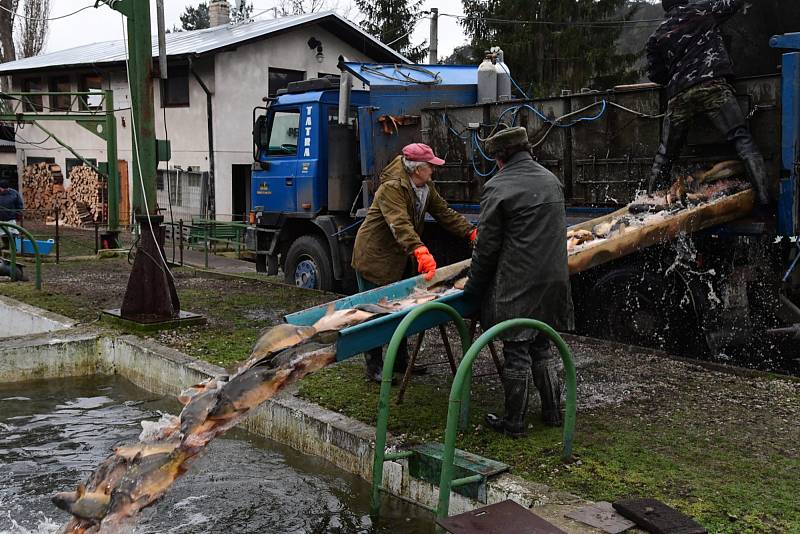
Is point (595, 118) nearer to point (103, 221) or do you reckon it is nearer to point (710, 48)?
point (710, 48)

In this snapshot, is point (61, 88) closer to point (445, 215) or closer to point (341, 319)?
point (445, 215)

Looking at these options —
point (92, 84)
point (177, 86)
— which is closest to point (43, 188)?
point (92, 84)

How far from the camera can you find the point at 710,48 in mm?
7121

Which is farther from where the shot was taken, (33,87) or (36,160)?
(36,160)

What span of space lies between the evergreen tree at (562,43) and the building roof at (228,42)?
3.56m

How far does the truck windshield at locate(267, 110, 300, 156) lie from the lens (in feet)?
39.0

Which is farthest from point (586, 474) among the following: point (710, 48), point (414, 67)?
point (414, 67)

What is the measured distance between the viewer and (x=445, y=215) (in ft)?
21.8

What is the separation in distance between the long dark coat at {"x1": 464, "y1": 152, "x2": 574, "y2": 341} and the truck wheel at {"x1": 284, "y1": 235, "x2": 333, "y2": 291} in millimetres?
6725

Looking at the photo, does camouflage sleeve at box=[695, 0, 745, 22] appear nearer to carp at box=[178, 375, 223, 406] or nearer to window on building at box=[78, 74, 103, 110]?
carp at box=[178, 375, 223, 406]

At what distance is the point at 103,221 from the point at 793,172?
23.6 meters

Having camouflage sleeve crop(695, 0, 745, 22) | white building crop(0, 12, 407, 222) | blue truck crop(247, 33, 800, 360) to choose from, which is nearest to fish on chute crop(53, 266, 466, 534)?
blue truck crop(247, 33, 800, 360)

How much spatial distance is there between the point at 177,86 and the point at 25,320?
15.8 meters

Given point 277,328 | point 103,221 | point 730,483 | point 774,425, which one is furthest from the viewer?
point 103,221
